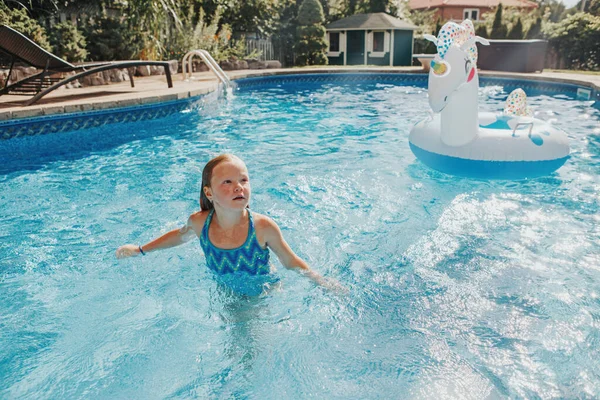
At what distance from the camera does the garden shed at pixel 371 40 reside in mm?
24812

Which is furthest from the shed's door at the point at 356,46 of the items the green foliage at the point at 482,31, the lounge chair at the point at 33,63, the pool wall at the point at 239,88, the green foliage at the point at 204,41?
the lounge chair at the point at 33,63

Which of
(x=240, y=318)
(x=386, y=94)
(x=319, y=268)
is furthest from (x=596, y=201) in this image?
(x=386, y=94)

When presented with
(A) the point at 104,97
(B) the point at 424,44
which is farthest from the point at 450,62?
(B) the point at 424,44

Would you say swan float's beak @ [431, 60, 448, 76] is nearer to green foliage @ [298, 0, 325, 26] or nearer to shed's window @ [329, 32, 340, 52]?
green foliage @ [298, 0, 325, 26]

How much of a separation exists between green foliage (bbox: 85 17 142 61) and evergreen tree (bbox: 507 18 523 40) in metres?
18.1

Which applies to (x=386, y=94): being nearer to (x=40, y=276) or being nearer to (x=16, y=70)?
(x=16, y=70)

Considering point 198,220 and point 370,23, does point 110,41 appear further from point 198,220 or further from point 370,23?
point 370,23

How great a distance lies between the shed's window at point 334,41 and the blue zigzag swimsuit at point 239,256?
25.7 meters

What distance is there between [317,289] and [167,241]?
1188 mm

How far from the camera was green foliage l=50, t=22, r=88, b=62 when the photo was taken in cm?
1246

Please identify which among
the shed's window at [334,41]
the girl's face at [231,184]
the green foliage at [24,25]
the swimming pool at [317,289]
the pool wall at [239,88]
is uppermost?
the green foliage at [24,25]

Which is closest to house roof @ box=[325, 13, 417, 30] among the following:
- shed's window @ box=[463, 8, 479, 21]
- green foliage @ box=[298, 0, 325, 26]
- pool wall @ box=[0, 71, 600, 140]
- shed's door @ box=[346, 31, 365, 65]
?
shed's door @ box=[346, 31, 365, 65]

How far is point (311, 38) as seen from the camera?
74.8 ft

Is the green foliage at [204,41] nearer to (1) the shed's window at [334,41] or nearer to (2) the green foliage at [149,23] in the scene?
(2) the green foliage at [149,23]
